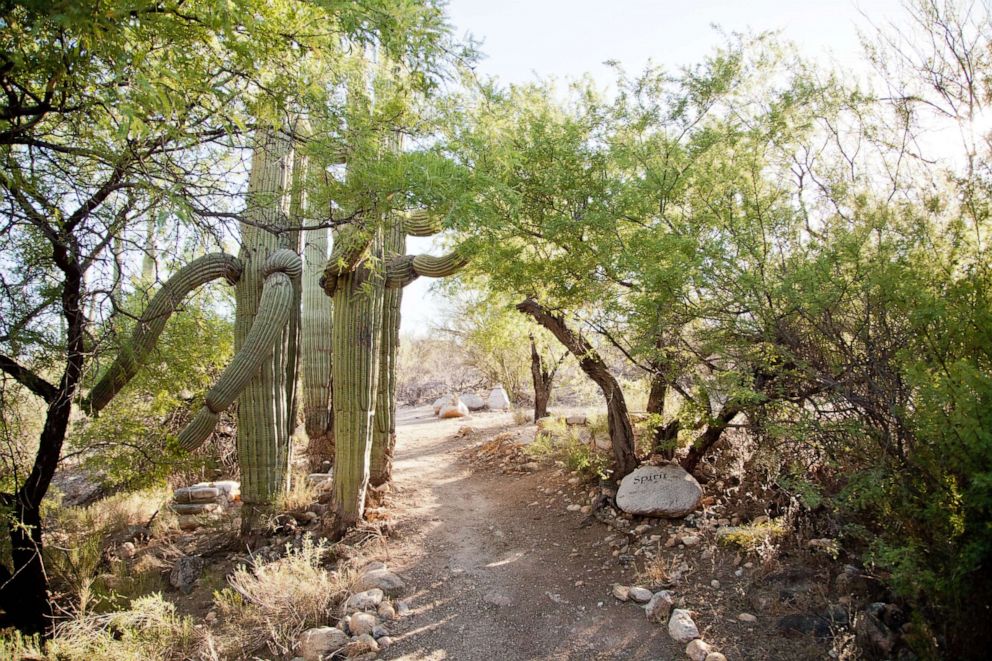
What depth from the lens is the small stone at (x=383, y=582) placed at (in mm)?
4750

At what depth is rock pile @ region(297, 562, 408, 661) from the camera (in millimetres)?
3838

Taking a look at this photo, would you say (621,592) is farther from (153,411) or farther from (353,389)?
(153,411)

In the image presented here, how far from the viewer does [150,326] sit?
14.4 feet

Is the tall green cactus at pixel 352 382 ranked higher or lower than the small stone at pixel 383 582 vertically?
higher

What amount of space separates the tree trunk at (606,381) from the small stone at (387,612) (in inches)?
111

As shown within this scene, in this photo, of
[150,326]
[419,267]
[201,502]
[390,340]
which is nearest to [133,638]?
[150,326]

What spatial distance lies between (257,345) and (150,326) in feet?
4.24

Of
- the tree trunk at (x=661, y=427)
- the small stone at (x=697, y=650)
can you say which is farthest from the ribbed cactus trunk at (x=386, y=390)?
the small stone at (x=697, y=650)

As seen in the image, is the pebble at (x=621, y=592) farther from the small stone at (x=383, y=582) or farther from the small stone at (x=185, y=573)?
the small stone at (x=185, y=573)

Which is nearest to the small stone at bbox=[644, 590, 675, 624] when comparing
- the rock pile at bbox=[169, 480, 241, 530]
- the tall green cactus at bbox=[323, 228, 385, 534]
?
the tall green cactus at bbox=[323, 228, 385, 534]

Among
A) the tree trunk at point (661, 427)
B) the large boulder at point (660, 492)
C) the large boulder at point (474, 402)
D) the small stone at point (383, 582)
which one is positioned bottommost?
the small stone at point (383, 582)

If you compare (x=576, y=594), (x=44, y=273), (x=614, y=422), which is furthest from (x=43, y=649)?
(x=614, y=422)

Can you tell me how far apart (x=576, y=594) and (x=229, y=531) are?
381cm

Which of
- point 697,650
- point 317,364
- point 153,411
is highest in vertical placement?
point 317,364
